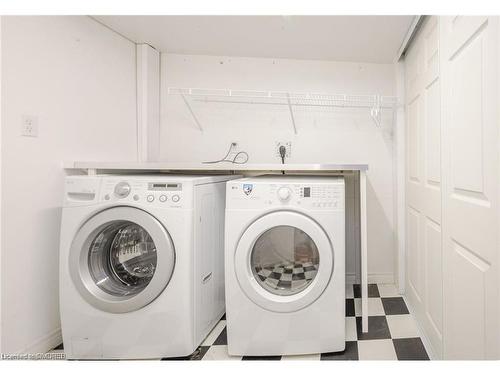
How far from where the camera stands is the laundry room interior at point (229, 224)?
39.7 inches

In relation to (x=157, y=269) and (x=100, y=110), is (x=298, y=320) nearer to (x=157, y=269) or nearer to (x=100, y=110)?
(x=157, y=269)

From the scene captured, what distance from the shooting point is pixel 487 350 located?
2.80 ft

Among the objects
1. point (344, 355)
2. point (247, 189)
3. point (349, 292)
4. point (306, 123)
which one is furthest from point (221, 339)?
point (306, 123)

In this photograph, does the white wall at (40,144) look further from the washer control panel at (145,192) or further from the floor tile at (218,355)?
the floor tile at (218,355)

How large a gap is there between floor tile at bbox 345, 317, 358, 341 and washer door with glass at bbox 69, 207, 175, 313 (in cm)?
106

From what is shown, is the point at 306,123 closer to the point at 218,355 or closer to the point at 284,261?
the point at 284,261

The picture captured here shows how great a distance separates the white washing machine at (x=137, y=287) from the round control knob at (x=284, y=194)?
421mm

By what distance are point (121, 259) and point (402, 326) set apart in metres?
1.68

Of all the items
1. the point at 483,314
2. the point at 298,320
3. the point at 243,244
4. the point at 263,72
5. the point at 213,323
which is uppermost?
the point at 263,72

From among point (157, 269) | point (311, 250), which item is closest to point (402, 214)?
point (311, 250)

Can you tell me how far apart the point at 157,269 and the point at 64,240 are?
1.65ft

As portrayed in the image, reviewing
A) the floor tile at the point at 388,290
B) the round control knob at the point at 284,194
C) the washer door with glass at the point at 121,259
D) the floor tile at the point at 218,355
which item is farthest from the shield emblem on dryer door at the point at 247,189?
the floor tile at the point at 388,290

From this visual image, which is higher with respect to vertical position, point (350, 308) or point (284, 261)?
point (284, 261)

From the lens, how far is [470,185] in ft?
3.11
